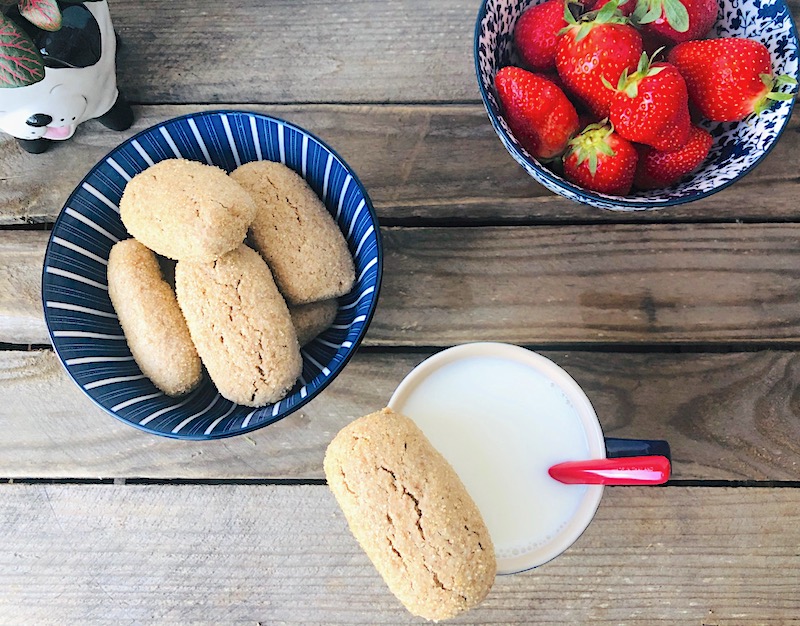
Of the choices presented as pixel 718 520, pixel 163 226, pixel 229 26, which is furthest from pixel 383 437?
pixel 229 26

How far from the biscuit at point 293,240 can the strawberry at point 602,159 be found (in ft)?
0.73

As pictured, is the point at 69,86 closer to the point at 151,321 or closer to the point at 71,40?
the point at 71,40

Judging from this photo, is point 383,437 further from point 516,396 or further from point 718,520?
point 718,520

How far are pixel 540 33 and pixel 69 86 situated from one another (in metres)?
0.42

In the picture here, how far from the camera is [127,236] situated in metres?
0.65

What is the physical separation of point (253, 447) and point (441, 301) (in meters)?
0.24

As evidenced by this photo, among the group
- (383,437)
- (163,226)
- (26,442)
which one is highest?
(163,226)

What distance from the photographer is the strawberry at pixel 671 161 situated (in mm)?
597

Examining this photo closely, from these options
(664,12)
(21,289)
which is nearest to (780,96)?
(664,12)

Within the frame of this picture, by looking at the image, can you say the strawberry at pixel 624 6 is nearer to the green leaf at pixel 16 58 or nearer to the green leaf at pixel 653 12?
the green leaf at pixel 653 12

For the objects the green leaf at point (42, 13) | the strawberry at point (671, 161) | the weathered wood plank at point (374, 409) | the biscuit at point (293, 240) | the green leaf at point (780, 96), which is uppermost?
the green leaf at point (42, 13)

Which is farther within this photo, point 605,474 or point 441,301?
point 441,301

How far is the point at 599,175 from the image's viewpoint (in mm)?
593

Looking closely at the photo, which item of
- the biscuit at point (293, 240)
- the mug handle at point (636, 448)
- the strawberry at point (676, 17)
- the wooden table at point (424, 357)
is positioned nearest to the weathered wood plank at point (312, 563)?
the wooden table at point (424, 357)
